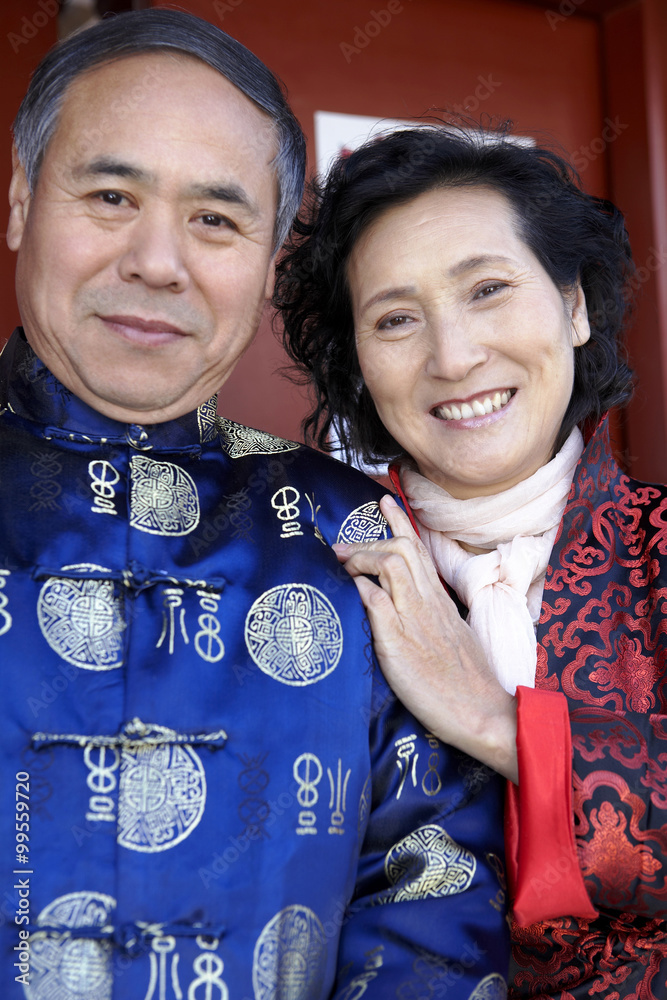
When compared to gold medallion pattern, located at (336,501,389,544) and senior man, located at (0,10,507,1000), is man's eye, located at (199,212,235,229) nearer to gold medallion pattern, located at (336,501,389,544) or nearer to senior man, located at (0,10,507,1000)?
senior man, located at (0,10,507,1000)

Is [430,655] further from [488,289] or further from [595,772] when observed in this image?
[488,289]

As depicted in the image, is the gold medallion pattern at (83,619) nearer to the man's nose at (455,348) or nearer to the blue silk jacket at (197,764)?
the blue silk jacket at (197,764)

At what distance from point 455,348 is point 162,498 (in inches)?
25.9

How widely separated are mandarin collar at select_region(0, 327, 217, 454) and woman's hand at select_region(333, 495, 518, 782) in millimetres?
389

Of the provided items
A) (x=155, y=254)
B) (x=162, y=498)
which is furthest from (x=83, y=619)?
(x=155, y=254)

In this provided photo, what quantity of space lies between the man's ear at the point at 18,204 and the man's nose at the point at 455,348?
0.79 meters

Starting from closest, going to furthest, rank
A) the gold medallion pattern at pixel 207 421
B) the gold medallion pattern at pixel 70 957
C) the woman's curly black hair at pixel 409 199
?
the gold medallion pattern at pixel 70 957, the gold medallion pattern at pixel 207 421, the woman's curly black hair at pixel 409 199

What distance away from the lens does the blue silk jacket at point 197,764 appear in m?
1.37

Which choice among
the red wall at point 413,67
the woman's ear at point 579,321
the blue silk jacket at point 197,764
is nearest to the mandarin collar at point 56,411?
the blue silk jacket at point 197,764

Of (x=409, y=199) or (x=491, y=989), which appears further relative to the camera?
(x=409, y=199)

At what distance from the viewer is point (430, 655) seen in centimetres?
166

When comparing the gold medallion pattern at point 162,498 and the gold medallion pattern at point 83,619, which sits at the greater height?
the gold medallion pattern at point 162,498

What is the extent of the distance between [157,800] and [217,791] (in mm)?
90

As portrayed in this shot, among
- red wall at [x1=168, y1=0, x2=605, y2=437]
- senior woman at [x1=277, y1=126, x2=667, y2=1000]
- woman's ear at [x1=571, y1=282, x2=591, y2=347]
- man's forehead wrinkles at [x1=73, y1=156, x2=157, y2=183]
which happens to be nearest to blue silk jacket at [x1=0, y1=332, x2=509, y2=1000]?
senior woman at [x1=277, y1=126, x2=667, y2=1000]
